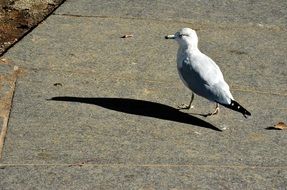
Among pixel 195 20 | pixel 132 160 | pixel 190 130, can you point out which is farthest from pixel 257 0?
pixel 132 160

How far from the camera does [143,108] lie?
658 cm

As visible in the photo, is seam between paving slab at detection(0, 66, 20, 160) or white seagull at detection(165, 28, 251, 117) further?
white seagull at detection(165, 28, 251, 117)

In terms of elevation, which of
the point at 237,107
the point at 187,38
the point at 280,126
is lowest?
the point at 280,126

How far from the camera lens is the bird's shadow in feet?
21.3

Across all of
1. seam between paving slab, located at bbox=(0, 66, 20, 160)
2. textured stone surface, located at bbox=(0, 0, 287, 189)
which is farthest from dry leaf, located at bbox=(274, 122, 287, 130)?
seam between paving slab, located at bbox=(0, 66, 20, 160)

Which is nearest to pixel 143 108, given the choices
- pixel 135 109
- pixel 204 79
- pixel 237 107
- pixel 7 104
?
pixel 135 109

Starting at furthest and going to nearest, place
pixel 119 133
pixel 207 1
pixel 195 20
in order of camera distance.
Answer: pixel 207 1 → pixel 195 20 → pixel 119 133

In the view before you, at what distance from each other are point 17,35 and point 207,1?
2772 millimetres

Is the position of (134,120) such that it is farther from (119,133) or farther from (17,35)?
(17,35)

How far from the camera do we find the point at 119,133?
237 inches

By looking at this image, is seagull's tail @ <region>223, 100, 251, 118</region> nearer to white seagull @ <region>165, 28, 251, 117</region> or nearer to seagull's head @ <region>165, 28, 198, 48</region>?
white seagull @ <region>165, 28, 251, 117</region>

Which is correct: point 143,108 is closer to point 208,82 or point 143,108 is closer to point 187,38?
point 208,82

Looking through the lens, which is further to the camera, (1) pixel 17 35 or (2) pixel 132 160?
(1) pixel 17 35

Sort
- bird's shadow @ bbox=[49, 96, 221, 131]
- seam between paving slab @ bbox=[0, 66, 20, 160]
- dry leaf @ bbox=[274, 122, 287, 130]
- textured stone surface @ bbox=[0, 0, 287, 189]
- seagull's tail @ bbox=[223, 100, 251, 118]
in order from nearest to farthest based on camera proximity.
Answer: textured stone surface @ bbox=[0, 0, 287, 189], seam between paving slab @ bbox=[0, 66, 20, 160], seagull's tail @ bbox=[223, 100, 251, 118], dry leaf @ bbox=[274, 122, 287, 130], bird's shadow @ bbox=[49, 96, 221, 131]
